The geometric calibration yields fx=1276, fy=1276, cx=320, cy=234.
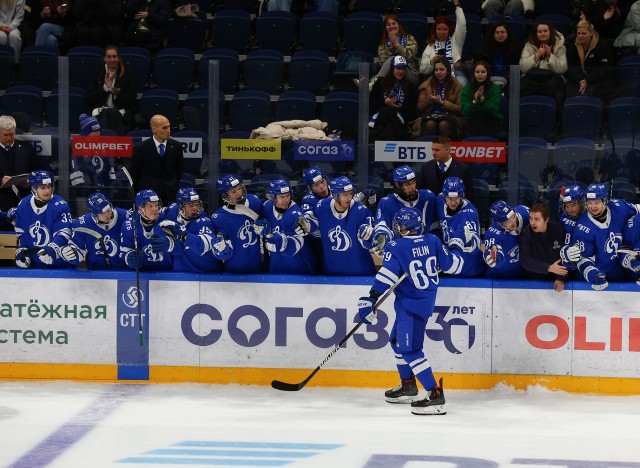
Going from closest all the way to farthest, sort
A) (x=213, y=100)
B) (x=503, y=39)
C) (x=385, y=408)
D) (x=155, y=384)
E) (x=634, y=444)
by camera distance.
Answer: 1. (x=634, y=444)
2. (x=385, y=408)
3. (x=155, y=384)
4. (x=213, y=100)
5. (x=503, y=39)

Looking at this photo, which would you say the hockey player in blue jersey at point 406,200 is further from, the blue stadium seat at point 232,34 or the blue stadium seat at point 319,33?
the blue stadium seat at point 232,34

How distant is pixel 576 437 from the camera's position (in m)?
Result: 7.39

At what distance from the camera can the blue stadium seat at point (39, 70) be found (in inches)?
379

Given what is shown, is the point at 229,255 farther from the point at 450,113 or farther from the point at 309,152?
the point at 450,113

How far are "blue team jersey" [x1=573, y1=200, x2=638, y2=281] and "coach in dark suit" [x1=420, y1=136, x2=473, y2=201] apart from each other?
3.06 feet

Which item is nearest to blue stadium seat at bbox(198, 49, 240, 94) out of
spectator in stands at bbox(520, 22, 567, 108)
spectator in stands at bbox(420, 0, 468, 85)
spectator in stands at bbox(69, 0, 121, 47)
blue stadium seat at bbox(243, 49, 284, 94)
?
blue stadium seat at bbox(243, 49, 284, 94)

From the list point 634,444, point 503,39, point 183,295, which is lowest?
point 634,444

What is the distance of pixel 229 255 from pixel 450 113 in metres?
1.90

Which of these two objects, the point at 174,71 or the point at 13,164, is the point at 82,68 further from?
the point at 174,71

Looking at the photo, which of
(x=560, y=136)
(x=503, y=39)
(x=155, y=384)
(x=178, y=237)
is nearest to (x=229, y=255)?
(x=178, y=237)

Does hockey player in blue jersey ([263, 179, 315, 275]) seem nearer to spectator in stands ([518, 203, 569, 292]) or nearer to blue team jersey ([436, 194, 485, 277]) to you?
blue team jersey ([436, 194, 485, 277])

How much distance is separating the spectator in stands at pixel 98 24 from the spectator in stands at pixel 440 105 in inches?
138

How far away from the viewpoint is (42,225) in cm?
884

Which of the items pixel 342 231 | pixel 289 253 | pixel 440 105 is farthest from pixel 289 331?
pixel 440 105
